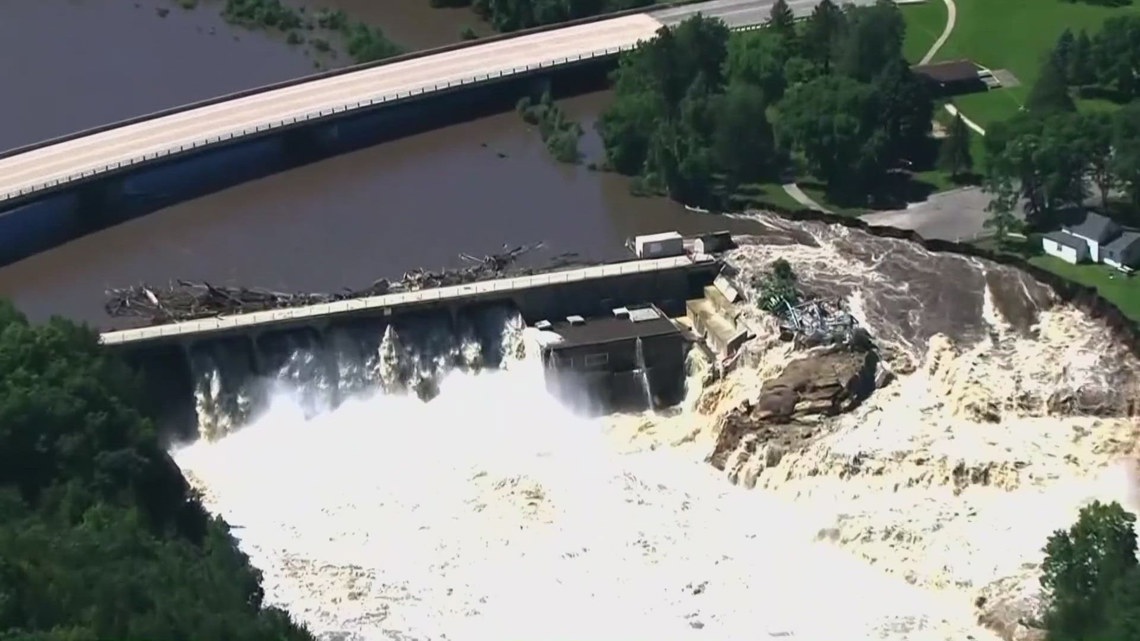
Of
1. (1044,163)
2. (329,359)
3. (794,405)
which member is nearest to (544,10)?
(1044,163)

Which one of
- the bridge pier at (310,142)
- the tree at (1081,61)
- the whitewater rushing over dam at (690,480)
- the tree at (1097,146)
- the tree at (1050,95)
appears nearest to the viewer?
the whitewater rushing over dam at (690,480)

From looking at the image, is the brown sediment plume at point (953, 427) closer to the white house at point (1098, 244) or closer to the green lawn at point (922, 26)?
the white house at point (1098, 244)

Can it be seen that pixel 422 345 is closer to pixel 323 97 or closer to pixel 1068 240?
pixel 323 97

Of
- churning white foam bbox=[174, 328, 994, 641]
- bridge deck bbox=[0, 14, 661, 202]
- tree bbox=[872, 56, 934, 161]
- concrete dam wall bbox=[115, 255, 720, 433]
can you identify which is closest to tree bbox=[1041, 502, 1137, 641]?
churning white foam bbox=[174, 328, 994, 641]

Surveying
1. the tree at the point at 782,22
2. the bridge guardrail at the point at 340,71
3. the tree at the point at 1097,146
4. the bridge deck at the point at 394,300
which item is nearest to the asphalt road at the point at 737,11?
the bridge guardrail at the point at 340,71

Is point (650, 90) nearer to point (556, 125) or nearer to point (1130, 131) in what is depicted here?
point (556, 125)

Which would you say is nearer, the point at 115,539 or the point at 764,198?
the point at 115,539

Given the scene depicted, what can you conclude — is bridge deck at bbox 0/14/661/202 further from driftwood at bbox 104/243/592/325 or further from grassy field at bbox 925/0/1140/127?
grassy field at bbox 925/0/1140/127
